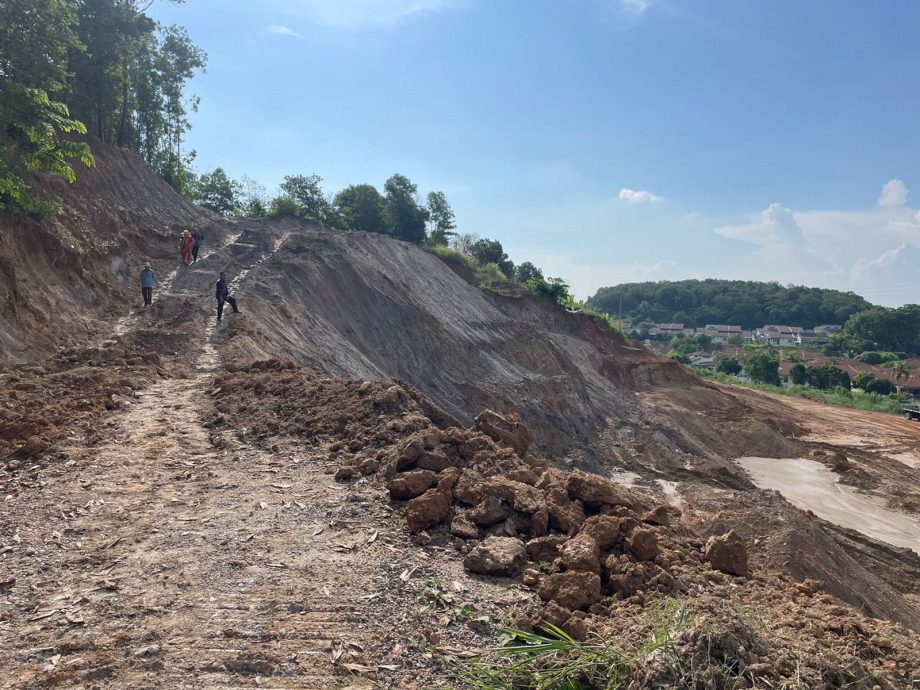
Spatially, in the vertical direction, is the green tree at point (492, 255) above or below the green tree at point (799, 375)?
above

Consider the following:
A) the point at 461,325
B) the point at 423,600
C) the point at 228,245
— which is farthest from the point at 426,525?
the point at 461,325

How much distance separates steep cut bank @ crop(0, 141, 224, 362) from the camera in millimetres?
11797

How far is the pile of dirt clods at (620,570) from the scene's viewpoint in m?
3.38

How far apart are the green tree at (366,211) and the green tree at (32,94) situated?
24.8m

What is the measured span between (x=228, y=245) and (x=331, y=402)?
53.7 feet

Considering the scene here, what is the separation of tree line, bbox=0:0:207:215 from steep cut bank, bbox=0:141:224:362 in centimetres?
93

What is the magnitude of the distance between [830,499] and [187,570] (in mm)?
22634

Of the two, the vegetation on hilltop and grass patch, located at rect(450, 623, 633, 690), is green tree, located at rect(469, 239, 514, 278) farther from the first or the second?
the vegetation on hilltop

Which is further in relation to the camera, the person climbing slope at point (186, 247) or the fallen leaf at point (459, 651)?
the person climbing slope at point (186, 247)

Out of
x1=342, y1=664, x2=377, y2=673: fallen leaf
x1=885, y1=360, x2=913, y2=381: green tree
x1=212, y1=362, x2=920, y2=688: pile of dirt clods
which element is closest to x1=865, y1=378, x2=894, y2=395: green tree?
x1=885, y1=360, x2=913, y2=381: green tree

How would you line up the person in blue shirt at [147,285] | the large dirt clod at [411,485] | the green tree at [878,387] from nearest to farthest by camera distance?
the large dirt clod at [411,485], the person in blue shirt at [147,285], the green tree at [878,387]

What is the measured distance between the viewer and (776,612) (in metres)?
4.22

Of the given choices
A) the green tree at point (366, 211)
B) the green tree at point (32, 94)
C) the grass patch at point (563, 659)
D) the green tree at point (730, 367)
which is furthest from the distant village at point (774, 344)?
the grass patch at point (563, 659)

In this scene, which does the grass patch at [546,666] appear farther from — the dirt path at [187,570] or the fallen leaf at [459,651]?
the dirt path at [187,570]
